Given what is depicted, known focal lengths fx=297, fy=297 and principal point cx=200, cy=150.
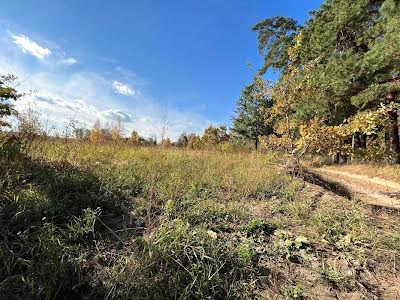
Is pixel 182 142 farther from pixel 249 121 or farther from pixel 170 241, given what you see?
pixel 249 121

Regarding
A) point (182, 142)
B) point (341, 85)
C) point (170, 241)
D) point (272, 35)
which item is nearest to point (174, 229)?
point (170, 241)

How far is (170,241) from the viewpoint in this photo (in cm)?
300

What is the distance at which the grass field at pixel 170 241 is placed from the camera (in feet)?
8.66

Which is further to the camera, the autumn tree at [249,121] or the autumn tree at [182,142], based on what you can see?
the autumn tree at [249,121]

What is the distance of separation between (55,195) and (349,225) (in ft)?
13.0

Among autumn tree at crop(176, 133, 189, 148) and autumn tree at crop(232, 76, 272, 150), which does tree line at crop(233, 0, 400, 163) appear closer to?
autumn tree at crop(176, 133, 189, 148)

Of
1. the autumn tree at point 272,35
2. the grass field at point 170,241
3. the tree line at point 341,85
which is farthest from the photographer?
the autumn tree at point 272,35

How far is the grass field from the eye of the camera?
2639 millimetres

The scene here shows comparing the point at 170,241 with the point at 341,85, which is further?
the point at 341,85

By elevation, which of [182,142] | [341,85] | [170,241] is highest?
[341,85]

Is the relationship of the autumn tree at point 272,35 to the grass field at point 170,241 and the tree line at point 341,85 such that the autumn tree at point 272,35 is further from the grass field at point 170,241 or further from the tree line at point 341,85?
the grass field at point 170,241

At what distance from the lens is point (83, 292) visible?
8.59 feet

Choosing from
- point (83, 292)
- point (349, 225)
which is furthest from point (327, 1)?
point (83, 292)

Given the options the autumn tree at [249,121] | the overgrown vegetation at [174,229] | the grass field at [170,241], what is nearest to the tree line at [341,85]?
the overgrown vegetation at [174,229]
